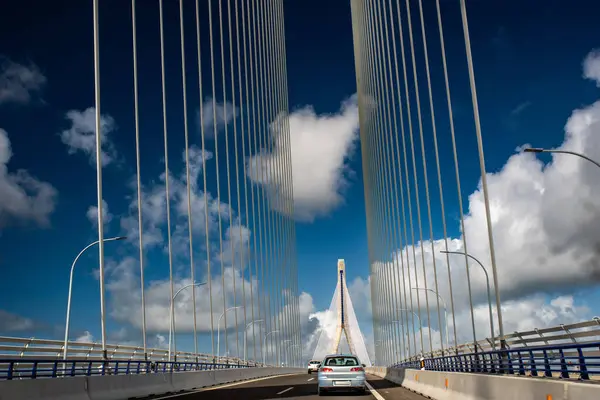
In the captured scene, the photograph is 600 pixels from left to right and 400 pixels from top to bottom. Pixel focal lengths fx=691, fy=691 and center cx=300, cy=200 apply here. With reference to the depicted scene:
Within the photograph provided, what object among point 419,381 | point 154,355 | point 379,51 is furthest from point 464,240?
point 379,51

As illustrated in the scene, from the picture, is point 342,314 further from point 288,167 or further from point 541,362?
point 541,362

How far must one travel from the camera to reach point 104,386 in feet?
58.8

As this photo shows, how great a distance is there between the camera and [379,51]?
53375 millimetres

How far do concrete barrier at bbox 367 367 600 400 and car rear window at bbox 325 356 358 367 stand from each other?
2.37 m

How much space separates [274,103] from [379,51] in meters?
22.3

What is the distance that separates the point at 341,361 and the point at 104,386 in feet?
26.3

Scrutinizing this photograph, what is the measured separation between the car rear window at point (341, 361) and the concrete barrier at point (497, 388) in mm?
2372

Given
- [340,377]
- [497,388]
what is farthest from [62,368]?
[497,388]

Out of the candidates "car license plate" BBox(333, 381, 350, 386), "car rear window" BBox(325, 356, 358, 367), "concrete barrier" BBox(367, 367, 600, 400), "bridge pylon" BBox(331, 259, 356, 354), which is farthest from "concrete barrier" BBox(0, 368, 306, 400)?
"bridge pylon" BBox(331, 259, 356, 354)

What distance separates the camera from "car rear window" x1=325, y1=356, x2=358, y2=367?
22.4 metres

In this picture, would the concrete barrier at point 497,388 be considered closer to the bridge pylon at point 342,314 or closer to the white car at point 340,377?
the white car at point 340,377

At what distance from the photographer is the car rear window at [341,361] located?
2238 centimetres

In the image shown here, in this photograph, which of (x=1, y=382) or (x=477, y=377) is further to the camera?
(x=477, y=377)

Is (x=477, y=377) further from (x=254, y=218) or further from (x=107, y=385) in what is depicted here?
(x=254, y=218)
